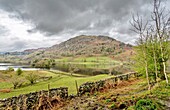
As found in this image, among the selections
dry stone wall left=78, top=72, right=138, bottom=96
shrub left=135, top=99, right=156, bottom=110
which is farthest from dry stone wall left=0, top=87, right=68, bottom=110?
shrub left=135, top=99, right=156, bottom=110

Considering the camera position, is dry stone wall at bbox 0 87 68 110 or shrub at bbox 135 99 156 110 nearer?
shrub at bbox 135 99 156 110

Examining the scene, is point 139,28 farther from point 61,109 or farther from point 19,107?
point 19,107

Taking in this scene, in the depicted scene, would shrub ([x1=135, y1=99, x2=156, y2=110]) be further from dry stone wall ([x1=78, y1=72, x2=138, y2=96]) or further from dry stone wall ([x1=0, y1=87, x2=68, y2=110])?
dry stone wall ([x1=78, y1=72, x2=138, y2=96])

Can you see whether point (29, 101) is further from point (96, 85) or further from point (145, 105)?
point (96, 85)

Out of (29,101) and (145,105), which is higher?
(145,105)

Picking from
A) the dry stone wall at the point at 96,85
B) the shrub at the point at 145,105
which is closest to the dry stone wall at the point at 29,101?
the dry stone wall at the point at 96,85

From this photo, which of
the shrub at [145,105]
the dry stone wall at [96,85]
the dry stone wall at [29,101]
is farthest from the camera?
the dry stone wall at [96,85]

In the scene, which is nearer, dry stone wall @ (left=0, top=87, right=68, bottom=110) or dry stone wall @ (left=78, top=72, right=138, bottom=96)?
dry stone wall @ (left=0, top=87, right=68, bottom=110)

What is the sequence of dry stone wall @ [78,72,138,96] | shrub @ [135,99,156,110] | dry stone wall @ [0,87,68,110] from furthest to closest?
dry stone wall @ [78,72,138,96] < dry stone wall @ [0,87,68,110] < shrub @ [135,99,156,110]

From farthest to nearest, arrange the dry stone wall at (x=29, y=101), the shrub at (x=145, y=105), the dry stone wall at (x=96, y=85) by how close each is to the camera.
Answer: the dry stone wall at (x=96, y=85), the dry stone wall at (x=29, y=101), the shrub at (x=145, y=105)

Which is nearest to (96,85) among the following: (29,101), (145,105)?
(29,101)

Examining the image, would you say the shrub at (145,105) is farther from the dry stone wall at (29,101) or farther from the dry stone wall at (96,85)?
the dry stone wall at (96,85)

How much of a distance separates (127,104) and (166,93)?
5.35 metres

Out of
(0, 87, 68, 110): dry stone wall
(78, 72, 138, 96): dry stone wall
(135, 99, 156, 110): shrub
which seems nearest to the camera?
(135, 99, 156, 110): shrub
